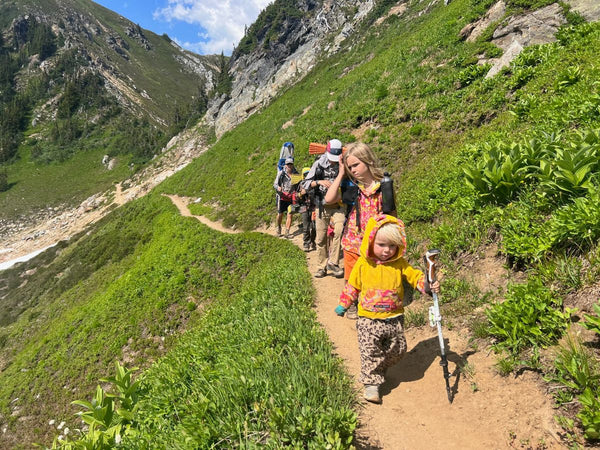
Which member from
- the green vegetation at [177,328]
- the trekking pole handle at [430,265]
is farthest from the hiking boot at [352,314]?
the trekking pole handle at [430,265]

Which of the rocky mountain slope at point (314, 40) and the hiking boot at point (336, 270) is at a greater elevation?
the rocky mountain slope at point (314, 40)

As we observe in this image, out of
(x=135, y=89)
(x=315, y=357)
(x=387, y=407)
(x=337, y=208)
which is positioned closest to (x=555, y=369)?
(x=387, y=407)

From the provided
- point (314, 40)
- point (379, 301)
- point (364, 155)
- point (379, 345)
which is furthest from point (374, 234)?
point (314, 40)

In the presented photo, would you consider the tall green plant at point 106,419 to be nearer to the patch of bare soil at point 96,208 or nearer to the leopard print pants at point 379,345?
the leopard print pants at point 379,345

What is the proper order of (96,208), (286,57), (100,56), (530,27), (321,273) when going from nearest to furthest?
1. (321,273)
2. (530,27)
3. (96,208)
4. (286,57)
5. (100,56)

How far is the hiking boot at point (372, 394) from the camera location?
146 inches

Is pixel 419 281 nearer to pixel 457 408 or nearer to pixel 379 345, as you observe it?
pixel 379 345

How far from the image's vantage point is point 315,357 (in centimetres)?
374

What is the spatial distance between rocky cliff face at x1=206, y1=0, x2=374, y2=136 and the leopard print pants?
50.1 m

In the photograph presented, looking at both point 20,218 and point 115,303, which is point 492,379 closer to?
point 115,303

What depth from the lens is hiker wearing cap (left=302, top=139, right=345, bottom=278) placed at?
678 cm

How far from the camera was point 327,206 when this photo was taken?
719 centimetres

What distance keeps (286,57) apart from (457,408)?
239 feet

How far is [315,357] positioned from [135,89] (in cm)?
19310
